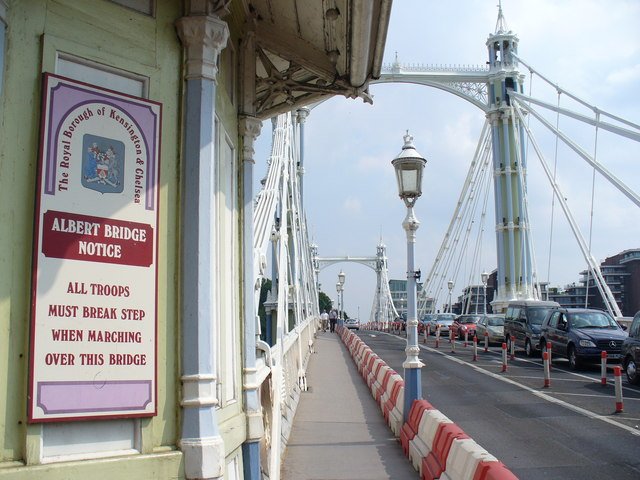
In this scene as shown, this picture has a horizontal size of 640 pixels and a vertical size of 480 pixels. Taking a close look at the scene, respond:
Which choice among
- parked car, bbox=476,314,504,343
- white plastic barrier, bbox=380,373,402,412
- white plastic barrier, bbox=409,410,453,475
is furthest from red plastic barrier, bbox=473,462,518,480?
parked car, bbox=476,314,504,343

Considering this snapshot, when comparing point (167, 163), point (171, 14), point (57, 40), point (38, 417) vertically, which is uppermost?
point (171, 14)

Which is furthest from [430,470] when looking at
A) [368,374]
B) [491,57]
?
[491,57]

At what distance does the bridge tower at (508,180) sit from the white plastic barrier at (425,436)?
114ft

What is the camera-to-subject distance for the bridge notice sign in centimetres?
344

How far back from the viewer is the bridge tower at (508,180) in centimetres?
4197

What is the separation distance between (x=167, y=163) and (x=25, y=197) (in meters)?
0.93

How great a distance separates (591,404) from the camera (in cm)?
1259

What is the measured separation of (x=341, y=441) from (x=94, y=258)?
22.7 feet

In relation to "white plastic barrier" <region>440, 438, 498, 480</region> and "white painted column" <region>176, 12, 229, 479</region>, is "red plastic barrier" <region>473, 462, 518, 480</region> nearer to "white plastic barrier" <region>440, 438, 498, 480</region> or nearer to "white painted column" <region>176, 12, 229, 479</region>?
"white plastic barrier" <region>440, 438, 498, 480</region>

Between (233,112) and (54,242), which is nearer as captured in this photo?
(54,242)

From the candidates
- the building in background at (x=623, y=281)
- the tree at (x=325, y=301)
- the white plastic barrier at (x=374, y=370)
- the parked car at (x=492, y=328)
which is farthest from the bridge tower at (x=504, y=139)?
the tree at (x=325, y=301)

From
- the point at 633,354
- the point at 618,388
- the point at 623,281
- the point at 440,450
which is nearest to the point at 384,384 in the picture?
the point at 618,388

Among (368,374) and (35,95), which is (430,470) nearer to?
(35,95)

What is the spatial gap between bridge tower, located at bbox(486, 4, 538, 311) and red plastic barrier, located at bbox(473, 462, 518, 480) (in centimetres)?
3794
